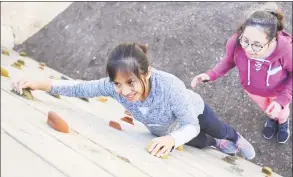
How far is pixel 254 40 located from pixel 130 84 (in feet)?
3.45

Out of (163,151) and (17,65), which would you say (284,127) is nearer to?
(163,151)

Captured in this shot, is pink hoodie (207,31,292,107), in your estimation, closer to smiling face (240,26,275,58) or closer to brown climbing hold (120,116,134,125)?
smiling face (240,26,275,58)

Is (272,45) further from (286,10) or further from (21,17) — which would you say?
(21,17)

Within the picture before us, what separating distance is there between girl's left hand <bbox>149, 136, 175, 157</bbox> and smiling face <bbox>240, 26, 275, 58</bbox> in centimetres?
92

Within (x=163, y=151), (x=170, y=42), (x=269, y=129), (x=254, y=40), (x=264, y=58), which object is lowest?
(x=269, y=129)

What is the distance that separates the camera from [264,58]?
2.85 metres

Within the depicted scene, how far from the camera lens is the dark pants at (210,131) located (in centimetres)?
251

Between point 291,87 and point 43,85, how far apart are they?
1.61 metres

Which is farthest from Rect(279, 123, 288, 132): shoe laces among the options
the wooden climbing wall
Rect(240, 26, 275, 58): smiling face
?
Rect(240, 26, 275, 58): smiling face

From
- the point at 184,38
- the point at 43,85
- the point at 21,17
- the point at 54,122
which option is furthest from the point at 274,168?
the point at 21,17

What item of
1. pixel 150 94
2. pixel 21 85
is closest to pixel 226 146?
pixel 150 94

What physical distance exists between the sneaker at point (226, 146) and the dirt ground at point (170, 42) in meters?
0.63

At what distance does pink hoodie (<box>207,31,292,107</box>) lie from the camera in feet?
9.18

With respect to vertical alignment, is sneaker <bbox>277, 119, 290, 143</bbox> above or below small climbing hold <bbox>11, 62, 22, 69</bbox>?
below
